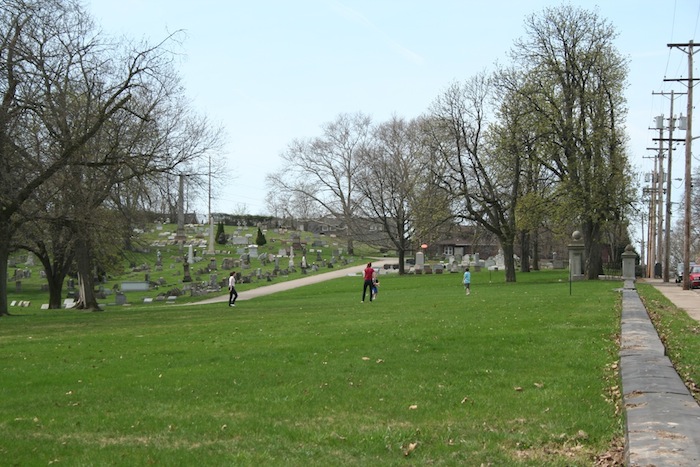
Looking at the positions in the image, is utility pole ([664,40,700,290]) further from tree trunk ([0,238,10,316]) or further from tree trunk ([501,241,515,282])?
tree trunk ([0,238,10,316])

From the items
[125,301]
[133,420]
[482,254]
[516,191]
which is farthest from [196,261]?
[133,420]

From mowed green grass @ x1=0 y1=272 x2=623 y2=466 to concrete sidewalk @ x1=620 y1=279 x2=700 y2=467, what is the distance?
264mm

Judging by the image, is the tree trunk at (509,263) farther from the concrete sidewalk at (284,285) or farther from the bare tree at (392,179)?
the bare tree at (392,179)

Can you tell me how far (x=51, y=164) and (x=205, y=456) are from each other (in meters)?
17.4

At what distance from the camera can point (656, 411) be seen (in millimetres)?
6605

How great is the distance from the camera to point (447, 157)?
43.2 metres

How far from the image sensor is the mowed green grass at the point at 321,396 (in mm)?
6270

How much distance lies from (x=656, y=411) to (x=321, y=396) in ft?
11.6

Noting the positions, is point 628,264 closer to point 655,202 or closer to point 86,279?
point 655,202

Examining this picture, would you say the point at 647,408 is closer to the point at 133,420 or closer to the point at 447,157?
the point at 133,420

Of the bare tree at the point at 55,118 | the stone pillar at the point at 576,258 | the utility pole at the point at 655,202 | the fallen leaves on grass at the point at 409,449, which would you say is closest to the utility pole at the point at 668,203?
the utility pole at the point at 655,202

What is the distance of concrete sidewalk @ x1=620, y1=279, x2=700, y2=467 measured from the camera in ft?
17.3

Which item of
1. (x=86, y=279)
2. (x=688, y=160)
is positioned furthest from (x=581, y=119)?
(x=86, y=279)

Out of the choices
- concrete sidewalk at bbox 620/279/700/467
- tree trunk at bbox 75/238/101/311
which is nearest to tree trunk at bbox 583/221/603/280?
tree trunk at bbox 75/238/101/311
